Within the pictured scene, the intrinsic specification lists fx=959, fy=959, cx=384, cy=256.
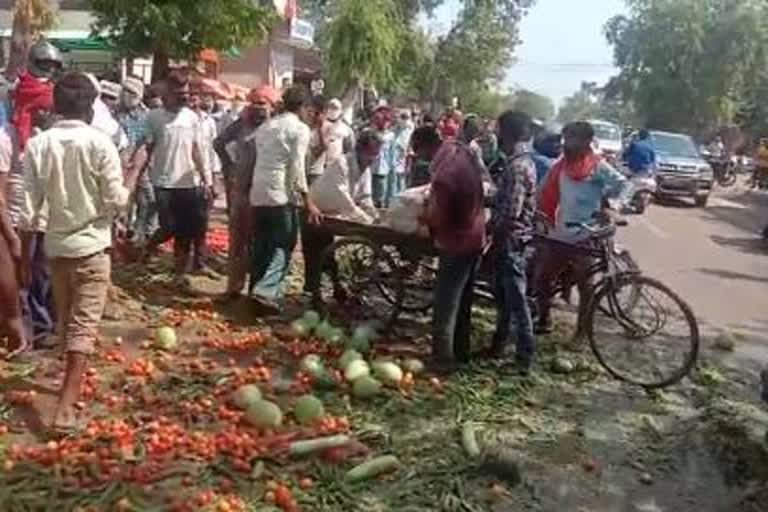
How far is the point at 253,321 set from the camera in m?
7.58

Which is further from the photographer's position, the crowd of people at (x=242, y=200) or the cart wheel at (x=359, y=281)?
the cart wheel at (x=359, y=281)

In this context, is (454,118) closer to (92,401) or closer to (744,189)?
(92,401)

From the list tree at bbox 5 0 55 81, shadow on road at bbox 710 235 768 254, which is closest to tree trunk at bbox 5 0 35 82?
tree at bbox 5 0 55 81

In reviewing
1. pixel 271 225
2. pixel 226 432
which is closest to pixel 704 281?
pixel 271 225

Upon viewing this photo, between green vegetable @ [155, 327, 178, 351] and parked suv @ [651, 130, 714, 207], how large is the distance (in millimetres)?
19290

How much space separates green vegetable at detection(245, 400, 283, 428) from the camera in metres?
5.23

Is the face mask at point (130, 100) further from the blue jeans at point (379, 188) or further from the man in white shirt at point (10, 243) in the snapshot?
the man in white shirt at point (10, 243)

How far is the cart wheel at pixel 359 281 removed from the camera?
25.0 feet

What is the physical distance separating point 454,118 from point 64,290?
490 inches

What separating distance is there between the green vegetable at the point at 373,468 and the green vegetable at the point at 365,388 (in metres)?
0.93

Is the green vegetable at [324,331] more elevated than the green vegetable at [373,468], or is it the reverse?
the green vegetable at [324,331]

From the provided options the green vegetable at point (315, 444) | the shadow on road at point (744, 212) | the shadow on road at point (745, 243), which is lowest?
the shadow on road at point (744, 212)

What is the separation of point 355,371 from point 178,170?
300 centimetres

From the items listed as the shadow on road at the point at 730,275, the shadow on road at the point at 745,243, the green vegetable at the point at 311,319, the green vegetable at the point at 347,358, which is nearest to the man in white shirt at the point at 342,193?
the green vegetable at the point at 311,319
